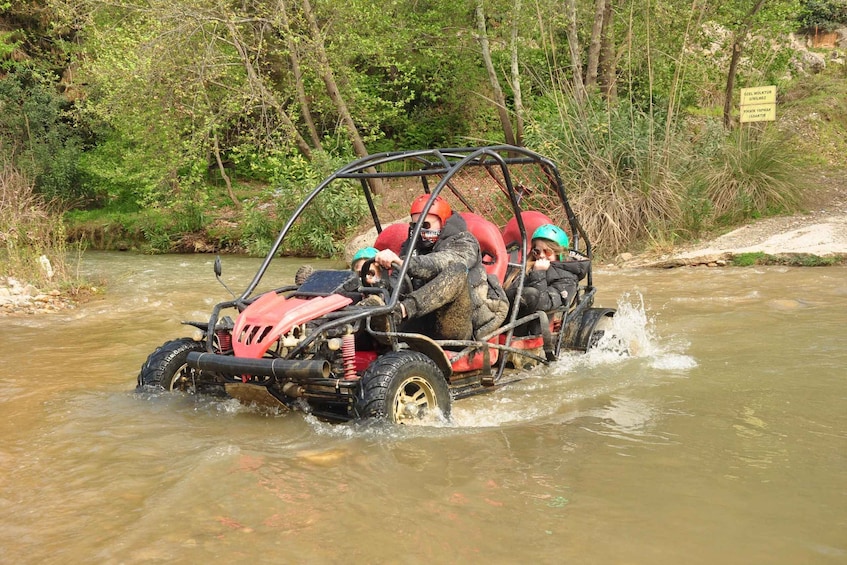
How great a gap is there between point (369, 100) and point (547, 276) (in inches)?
509

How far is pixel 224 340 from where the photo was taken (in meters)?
5.60

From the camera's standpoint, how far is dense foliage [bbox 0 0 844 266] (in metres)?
13.2

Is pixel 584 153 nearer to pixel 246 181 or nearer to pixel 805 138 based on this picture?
pixel 805 138

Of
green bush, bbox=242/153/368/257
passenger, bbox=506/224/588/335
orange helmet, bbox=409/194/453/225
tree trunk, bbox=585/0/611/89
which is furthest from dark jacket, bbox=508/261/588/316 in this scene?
green bush, bbox=242/153/368/257

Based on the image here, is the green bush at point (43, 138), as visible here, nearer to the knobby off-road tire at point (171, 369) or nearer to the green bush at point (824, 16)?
the knobby off-road tire at point (171, 369)

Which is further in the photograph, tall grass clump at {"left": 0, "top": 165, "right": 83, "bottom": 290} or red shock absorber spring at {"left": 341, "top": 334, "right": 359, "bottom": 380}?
tall grass clump at {"left": 0, "top": 165, "right": 83, "bottom": 290}

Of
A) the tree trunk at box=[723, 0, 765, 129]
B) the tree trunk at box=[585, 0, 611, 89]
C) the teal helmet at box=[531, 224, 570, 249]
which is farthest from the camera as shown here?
the tree trunk at box=[585, 0, 611, 89]

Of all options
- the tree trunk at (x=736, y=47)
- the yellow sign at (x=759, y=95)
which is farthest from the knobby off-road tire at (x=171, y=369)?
the tree trunk at (x=736, y=47)

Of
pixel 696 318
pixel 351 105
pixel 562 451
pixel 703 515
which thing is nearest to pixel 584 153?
pixel 696 318

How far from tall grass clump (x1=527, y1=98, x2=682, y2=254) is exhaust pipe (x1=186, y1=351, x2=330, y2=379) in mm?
8902

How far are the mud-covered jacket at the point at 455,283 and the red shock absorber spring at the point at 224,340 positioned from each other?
4.00 ft

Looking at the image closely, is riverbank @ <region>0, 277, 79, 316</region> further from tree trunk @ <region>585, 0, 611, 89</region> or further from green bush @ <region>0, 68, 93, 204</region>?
green bush @ <region>0, 68, 93, 204</region>

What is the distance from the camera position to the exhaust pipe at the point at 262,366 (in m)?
4.80

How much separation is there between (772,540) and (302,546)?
6.44 feet
